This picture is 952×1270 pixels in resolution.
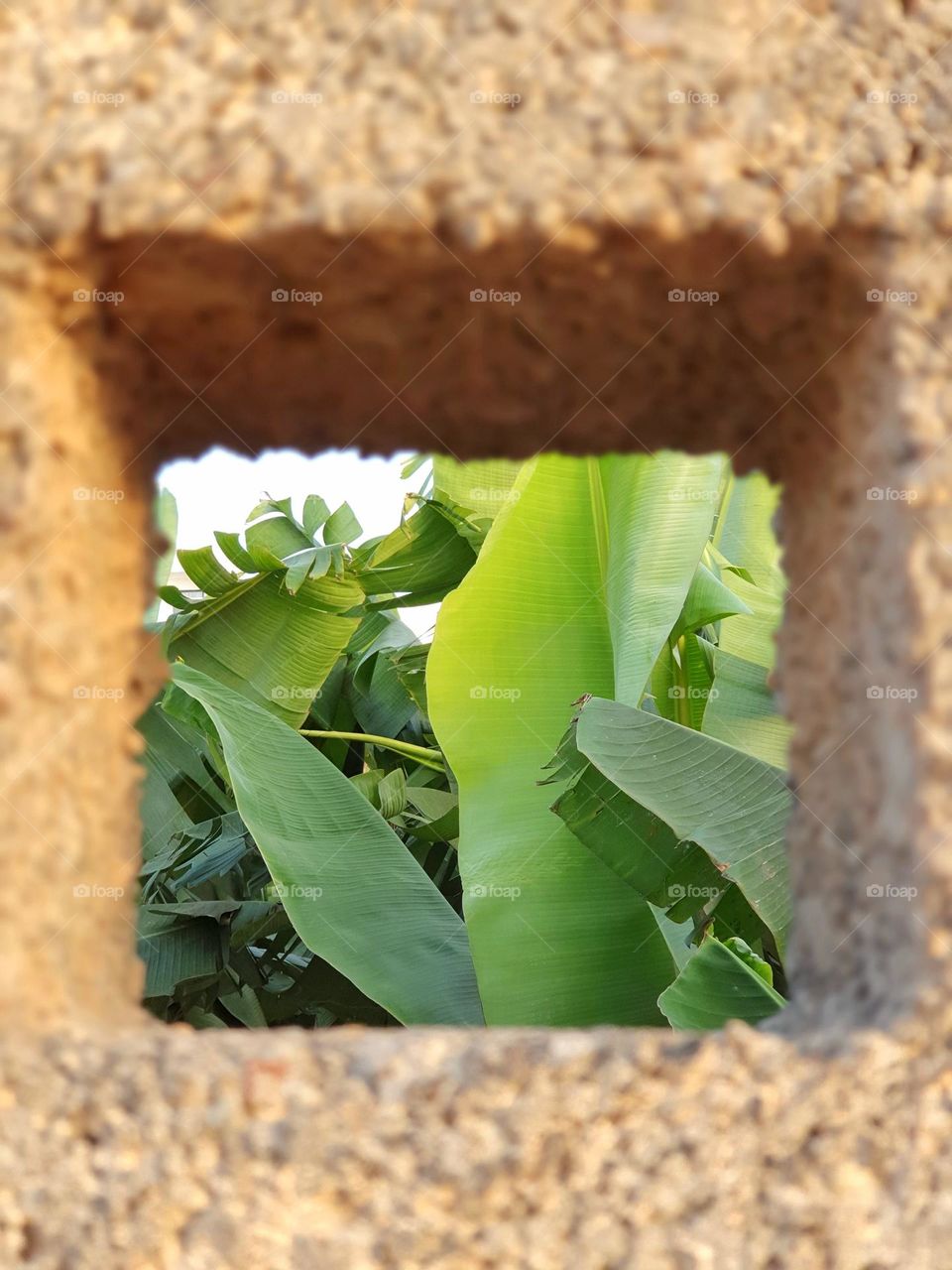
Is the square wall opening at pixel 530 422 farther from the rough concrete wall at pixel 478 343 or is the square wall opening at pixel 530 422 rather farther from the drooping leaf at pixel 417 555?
the drooping leaf at pixel 417 555

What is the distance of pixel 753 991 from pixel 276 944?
209 centimetres

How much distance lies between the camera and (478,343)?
0.86 meters

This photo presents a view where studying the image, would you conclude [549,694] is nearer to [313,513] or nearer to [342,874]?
[342,874]

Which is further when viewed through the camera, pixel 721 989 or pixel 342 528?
pixel 342 528

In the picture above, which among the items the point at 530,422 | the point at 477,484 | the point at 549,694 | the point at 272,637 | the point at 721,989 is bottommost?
the point at 721,989

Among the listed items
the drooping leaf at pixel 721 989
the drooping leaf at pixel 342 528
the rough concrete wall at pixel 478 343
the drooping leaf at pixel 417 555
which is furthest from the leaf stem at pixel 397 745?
the rough concrete wall at pixel 478 343

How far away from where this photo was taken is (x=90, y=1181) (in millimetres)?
711

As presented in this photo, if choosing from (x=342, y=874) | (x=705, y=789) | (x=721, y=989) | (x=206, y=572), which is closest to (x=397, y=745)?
(x=206, y=572)

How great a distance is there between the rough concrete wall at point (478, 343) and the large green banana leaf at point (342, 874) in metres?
1.24

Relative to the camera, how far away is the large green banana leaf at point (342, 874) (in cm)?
206

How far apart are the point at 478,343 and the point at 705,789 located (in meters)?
1.08

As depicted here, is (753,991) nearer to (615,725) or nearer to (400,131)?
(615,725)

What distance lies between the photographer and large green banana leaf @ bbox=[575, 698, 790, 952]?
1707 millimetres

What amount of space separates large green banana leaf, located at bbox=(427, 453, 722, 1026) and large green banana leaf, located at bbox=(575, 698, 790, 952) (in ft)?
0.97
